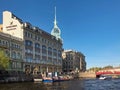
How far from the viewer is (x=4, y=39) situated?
132250mm

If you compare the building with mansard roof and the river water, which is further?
the building with mansard roof

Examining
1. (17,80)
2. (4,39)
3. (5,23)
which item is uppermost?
A: (5,23)

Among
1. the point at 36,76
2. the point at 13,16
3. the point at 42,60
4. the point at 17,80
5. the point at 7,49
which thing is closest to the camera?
the point at 17,80

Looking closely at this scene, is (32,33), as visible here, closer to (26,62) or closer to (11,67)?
(26,62)

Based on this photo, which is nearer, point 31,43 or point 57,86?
point 57,86

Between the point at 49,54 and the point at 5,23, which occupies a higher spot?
the point at 5,23

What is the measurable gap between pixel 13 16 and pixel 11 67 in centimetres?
3465

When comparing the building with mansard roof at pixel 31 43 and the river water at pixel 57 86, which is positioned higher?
the building with mansard roof at pixel 31 43

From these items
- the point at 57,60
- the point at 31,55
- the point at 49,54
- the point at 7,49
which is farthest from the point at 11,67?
the point at 57,60

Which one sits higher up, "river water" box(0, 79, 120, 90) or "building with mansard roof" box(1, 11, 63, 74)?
Answer: "building with mansard roof" box(1, 11, 63, 74)

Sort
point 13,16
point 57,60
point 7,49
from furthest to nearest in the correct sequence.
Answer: point 57,60
point 13,16
point 7,49

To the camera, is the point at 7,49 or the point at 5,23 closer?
the point at 7,49

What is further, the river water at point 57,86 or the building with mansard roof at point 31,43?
the building with mansard roof at point 31,43

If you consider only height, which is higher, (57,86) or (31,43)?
A: (31,43)
